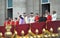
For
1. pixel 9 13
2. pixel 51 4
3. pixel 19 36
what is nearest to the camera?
pixel 19 36

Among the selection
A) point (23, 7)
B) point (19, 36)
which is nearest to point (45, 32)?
point (19, 36)

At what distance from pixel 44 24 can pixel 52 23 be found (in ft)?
1.36

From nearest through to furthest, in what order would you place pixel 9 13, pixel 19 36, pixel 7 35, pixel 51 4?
1. pixel 7 35
2. pixel 19 36
3. pixel 51 4
4. pixel 9 13

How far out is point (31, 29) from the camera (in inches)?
543

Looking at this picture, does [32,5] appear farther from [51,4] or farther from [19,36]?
[19,36]

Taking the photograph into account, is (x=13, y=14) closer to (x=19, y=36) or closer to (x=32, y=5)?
(x=32, y=5)

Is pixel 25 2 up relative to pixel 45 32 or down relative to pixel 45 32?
up

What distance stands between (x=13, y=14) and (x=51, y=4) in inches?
173

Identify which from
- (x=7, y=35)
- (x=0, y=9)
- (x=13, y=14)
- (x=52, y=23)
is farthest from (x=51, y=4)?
(x=7, y=35)

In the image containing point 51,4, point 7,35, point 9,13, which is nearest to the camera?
point 7,35

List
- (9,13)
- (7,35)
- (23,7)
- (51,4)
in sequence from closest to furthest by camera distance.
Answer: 1. (7,35)
2. (51,4)
3. (23,7)
4. (9,13)

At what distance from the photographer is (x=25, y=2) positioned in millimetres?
24625

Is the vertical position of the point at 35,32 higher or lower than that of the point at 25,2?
lower

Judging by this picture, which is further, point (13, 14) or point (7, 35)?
point (13, 14)
